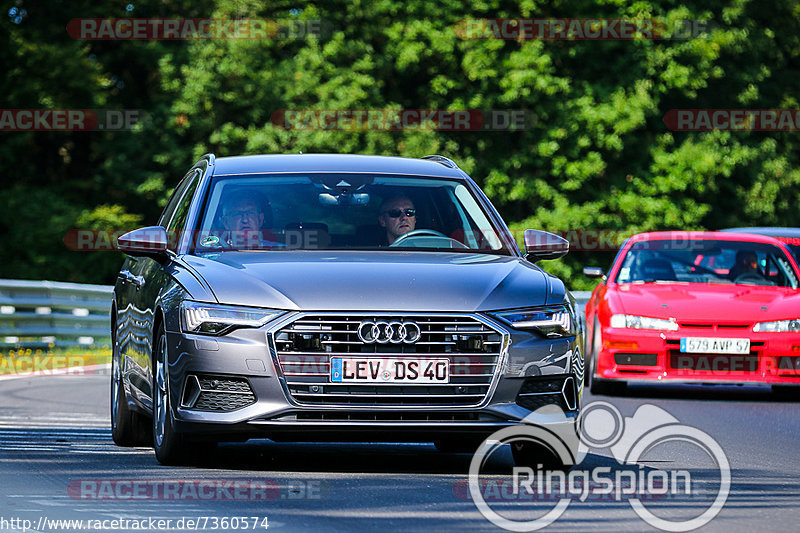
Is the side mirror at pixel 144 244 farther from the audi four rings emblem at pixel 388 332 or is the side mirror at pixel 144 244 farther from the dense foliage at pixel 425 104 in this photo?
the dense foliage at pixel 425 104

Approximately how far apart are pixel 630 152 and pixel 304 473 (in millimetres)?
38705

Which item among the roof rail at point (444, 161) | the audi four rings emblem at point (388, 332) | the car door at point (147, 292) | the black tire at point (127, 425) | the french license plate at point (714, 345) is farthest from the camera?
the french license plate at point (714, 345)

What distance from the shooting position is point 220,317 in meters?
8.07

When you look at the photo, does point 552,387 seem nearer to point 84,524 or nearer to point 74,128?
point 84,524

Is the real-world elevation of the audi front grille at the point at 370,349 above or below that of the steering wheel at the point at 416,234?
below

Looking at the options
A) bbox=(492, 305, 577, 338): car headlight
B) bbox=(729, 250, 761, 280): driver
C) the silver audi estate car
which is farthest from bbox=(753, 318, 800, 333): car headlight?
bbox=(492, 305, 577, 338): car headlight

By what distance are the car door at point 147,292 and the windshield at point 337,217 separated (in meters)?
0.31

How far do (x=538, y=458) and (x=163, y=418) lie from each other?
1.91 metres

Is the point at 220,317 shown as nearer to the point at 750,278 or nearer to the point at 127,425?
the point at 127,425

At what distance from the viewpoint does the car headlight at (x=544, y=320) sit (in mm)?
8164

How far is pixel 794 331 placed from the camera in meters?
15.0

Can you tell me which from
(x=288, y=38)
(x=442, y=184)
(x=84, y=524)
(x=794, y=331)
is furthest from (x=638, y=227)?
(x=84, y=524)

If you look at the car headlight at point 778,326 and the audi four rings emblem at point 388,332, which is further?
the car headlight at point 778,326

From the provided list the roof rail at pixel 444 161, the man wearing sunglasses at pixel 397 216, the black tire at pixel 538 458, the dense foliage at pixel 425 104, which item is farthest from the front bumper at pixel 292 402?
the dense foliage at pixel 425 104
